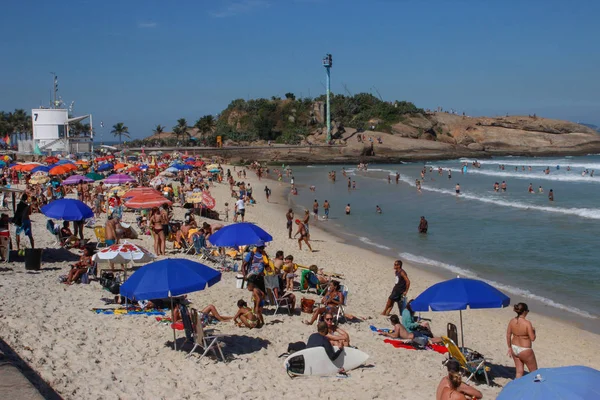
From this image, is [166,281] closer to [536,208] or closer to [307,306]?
[307,306]

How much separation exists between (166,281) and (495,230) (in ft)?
61.9

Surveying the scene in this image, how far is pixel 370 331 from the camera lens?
995 cm

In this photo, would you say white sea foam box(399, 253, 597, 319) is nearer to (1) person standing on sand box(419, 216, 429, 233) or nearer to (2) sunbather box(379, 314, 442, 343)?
(1) person standing on sand box(419, 216, 429, 233)

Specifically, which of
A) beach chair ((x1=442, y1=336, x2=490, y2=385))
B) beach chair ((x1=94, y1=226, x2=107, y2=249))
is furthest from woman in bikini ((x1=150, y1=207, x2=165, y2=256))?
beach chair ((x1=442, y1=336, x2=490, y2=385))

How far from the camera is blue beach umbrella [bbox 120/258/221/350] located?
7520mm

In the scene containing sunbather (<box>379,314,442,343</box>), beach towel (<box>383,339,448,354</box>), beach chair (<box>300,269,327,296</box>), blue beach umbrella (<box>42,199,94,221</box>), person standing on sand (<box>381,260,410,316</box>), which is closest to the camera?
beach towel (<box>383,339,448,354</box>)

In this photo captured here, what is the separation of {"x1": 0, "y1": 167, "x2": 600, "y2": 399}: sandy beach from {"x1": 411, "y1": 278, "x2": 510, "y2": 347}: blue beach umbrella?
1027 mm

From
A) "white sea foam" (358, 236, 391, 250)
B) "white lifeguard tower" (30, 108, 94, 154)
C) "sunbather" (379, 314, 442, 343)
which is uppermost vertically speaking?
"white lifeguard tower" (30, 108, 94, 154)

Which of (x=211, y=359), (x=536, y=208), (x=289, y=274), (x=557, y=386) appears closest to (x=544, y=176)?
(x=536, y=208)

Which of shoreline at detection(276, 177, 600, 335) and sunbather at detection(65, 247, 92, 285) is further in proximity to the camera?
shoreline at detection(276, 177, 600, 335)

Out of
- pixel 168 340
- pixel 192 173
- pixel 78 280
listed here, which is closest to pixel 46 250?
pixel 78 280

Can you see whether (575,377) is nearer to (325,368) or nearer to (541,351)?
(325,368)

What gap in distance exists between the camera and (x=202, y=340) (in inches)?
314

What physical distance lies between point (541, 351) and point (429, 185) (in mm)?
35337
